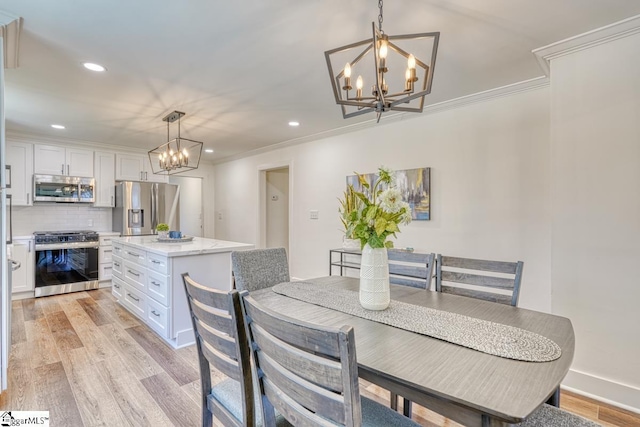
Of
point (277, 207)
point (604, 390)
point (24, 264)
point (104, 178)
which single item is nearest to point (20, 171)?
point (104, 178)

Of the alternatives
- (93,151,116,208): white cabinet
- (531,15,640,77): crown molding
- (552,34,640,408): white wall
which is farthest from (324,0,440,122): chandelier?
(93,151,116,208): white cabinet

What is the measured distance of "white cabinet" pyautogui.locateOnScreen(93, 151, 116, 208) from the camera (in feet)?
17.4

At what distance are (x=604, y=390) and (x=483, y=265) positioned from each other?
123cm

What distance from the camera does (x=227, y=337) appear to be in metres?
1.23

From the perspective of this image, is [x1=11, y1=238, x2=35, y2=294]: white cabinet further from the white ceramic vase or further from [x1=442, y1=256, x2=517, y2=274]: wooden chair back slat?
[x1=442, y1=256, x2=517, y2=274]: wooden chair back slat

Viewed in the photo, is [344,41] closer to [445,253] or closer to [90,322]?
[445,253]

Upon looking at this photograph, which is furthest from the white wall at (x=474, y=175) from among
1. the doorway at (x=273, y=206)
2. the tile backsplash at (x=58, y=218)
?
the tile backsplash at (x=58, y=218)

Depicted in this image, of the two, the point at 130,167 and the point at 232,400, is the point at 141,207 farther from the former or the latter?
the point at 232,400

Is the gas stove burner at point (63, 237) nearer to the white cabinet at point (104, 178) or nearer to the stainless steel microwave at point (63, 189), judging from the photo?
the stainless steel microwave at point (63, 189)

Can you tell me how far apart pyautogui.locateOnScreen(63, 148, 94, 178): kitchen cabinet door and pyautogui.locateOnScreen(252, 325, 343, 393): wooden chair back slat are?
5.66 metres

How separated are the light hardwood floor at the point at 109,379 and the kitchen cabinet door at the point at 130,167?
107 inches

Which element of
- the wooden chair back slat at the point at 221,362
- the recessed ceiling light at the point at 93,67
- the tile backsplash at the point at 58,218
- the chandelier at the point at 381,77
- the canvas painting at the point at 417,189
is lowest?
the wooden chair back slat at the point at 221,362

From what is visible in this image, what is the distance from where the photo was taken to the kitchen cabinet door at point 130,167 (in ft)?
18.1

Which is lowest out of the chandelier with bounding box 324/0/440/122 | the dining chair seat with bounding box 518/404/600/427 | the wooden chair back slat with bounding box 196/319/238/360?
the dining chair seat with bounding box 518/404/600/427
